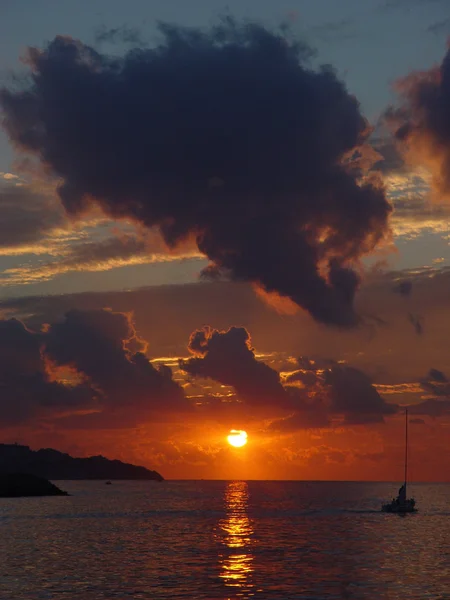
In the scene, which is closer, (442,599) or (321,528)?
(442,599)

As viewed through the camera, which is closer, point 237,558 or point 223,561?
point 223,561

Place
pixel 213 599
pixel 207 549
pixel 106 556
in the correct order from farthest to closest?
pixel 207 549 < pixel 106 556 < pixel 213 599

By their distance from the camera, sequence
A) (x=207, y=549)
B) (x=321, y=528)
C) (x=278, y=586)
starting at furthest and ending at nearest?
1. (x=321, y=528)
2. (x=207, y=549)
3. (x=278, y=586)

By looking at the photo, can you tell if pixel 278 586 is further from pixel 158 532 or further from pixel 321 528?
pixel 321 528

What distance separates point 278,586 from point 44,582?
22286mm

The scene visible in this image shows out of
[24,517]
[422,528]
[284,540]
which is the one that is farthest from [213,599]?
[24,517]

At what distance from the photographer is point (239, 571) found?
294ft

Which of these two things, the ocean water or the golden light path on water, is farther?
Answer: the golden light path on water

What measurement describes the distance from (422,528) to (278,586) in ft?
302

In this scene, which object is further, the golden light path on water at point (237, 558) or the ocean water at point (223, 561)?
the golden light path on water at point (237, 558)

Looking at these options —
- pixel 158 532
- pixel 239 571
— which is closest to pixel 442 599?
pixel 239 571

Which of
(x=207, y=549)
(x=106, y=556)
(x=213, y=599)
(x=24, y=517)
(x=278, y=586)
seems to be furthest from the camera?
(x=24, y=517)

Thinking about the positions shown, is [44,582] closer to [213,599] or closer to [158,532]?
[213,599]

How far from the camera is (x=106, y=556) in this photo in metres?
106
